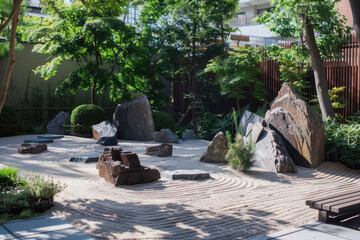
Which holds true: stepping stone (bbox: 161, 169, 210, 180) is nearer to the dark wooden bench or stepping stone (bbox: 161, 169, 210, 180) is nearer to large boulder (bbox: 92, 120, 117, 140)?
the dark wooden bench

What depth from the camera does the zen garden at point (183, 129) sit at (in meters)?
4.72

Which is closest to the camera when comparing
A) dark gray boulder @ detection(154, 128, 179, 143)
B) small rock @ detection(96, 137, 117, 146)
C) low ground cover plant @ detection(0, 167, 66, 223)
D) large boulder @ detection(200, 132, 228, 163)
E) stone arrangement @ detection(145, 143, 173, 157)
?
low ground cover plant @ detection(0, 167, 66, 223)

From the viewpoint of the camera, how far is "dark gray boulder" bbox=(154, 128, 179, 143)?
460 inches

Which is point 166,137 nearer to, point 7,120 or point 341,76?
point 341,76

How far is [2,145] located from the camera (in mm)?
10992

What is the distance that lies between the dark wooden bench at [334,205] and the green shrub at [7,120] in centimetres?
1104

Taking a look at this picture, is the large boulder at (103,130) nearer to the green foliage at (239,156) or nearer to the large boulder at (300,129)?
the green foliage at (239,156)

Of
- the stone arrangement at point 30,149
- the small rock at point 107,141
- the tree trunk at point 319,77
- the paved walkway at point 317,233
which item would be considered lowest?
the paved walkway at point 317,233

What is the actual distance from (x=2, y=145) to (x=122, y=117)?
11.9 feet

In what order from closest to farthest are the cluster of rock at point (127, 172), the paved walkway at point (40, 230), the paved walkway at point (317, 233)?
1. the paved walkway at point (40, 230)
2. the paved walkway at point (317, 233)
3. the cluster of rock at point (127, 172)

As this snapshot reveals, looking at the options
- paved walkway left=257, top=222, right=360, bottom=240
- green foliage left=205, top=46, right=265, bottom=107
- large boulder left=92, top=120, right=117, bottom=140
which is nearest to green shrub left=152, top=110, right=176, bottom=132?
large boulder left=92, top=120, right=117, bottom=140

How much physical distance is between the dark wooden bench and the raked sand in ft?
0.63

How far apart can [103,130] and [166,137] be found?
76.1 inches

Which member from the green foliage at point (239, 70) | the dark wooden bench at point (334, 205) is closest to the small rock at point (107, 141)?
the green foliage at point (239, 70)
